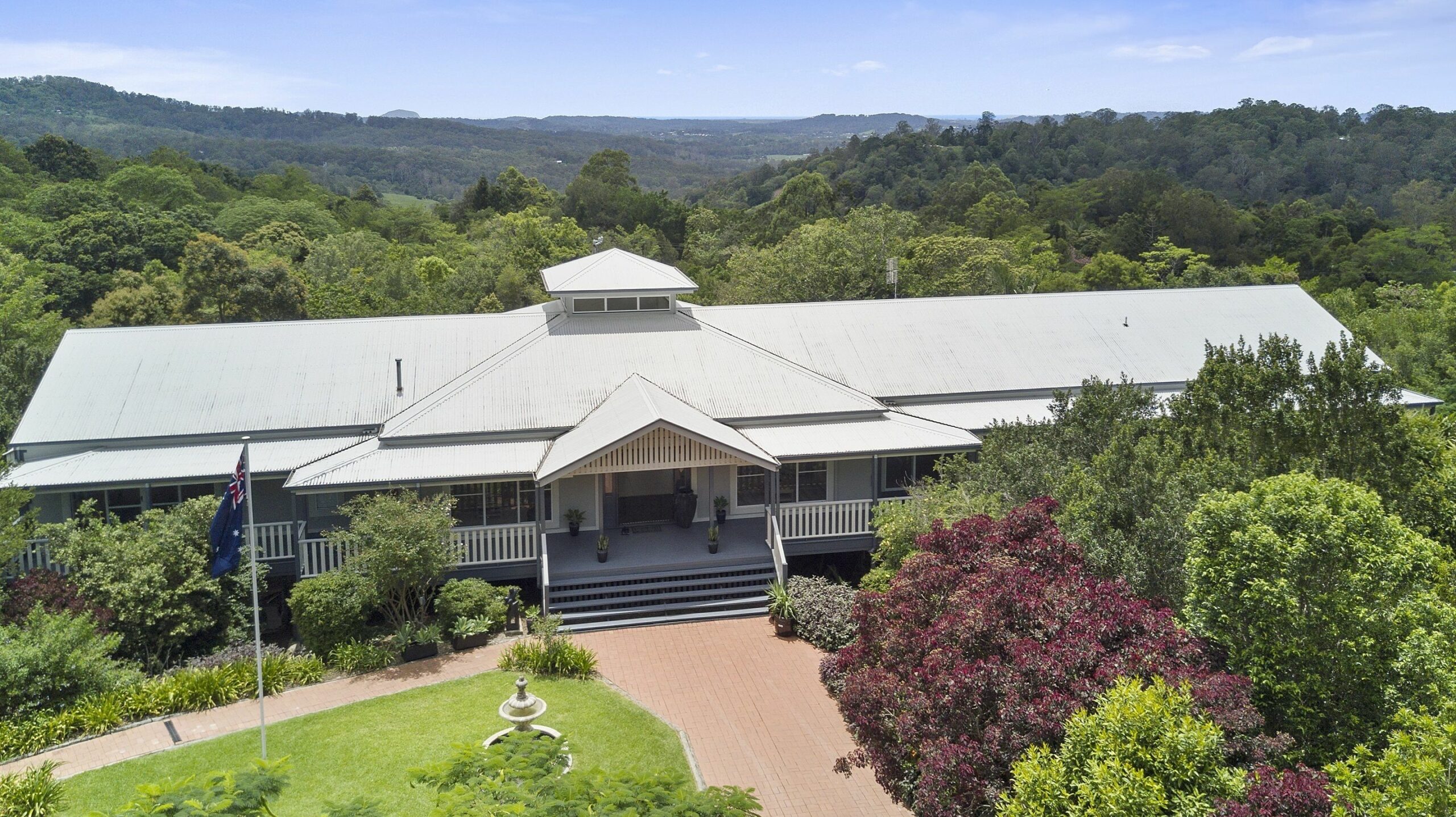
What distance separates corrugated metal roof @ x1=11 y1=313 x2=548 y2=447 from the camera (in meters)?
22.8

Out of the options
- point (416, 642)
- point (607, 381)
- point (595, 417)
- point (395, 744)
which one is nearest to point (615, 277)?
point (607, 381)

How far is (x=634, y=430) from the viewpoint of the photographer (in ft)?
67.0

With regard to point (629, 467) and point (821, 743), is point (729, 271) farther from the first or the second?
point (821, 743)

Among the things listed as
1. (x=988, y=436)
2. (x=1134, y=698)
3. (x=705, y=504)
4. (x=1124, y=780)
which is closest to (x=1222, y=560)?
(x=1134, y=698)

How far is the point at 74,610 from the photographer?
1770 centimetres

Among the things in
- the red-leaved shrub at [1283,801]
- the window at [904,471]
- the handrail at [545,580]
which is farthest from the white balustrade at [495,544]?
the red-leaved shrub at [1283,801]

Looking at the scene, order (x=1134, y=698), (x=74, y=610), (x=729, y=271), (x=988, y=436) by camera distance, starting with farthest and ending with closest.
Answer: (x=729, y=271)
(x=988, y=436)
(x=74, y=610)
(x=1134, y=698)

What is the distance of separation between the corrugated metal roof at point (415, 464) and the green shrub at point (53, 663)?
449cm

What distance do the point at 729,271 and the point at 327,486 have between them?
39.0m

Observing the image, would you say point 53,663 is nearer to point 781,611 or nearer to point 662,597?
point 662,597

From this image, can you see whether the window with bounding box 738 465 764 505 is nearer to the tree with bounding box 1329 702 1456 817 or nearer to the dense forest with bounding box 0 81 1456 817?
the dense forest with bounding box 0 81 1456 817

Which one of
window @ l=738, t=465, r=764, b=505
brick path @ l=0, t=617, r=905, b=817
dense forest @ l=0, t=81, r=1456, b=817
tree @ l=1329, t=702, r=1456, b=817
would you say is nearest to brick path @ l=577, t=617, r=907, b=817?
brick path @ l=0, t=617, r=905, b=817

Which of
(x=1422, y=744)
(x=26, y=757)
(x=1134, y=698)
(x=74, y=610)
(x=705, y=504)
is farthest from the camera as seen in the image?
(x=705, y=504)

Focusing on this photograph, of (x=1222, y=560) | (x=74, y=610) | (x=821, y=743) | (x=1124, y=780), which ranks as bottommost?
(x=821, y=743)
